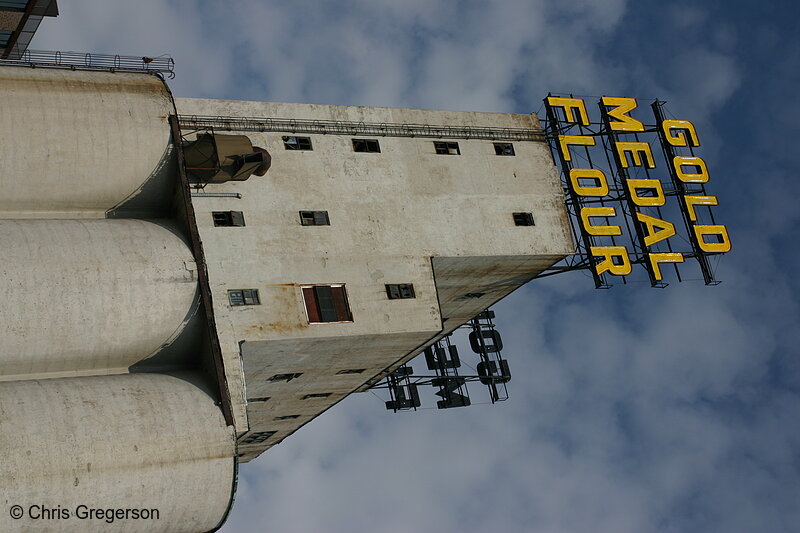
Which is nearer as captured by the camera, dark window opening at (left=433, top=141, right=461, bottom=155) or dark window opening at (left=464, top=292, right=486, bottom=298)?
dark window opening at (left=433, top=141, right=461, bottom=155)

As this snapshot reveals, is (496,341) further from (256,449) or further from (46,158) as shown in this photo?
(46,158)

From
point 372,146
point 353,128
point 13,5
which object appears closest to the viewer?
point 372,146

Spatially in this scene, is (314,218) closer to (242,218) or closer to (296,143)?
(242,218)

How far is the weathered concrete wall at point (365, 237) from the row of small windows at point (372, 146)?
0.95ft

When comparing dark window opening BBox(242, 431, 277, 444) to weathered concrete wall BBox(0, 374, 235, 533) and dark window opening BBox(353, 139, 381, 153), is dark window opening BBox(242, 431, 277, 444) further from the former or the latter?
weathered concrete wall BBox(0, 374, 235, 533)

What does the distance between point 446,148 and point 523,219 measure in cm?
514

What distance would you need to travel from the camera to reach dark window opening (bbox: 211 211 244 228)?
4284 cm

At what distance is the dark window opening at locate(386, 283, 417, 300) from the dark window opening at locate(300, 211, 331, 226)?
4.03 m

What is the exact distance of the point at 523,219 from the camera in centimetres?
4841

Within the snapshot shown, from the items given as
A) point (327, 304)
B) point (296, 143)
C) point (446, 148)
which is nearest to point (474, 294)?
point (446, 148)

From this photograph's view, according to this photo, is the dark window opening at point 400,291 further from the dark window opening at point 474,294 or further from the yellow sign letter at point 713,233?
the yellow sign letter at point 713,233

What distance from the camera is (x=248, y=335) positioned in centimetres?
4103

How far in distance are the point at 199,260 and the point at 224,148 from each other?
5.15 metres

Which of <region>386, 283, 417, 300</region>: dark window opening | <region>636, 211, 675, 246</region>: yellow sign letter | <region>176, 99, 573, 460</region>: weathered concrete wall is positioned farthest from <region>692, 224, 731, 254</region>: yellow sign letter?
<region>386, 283, 417, 300</region>: dark window opening
